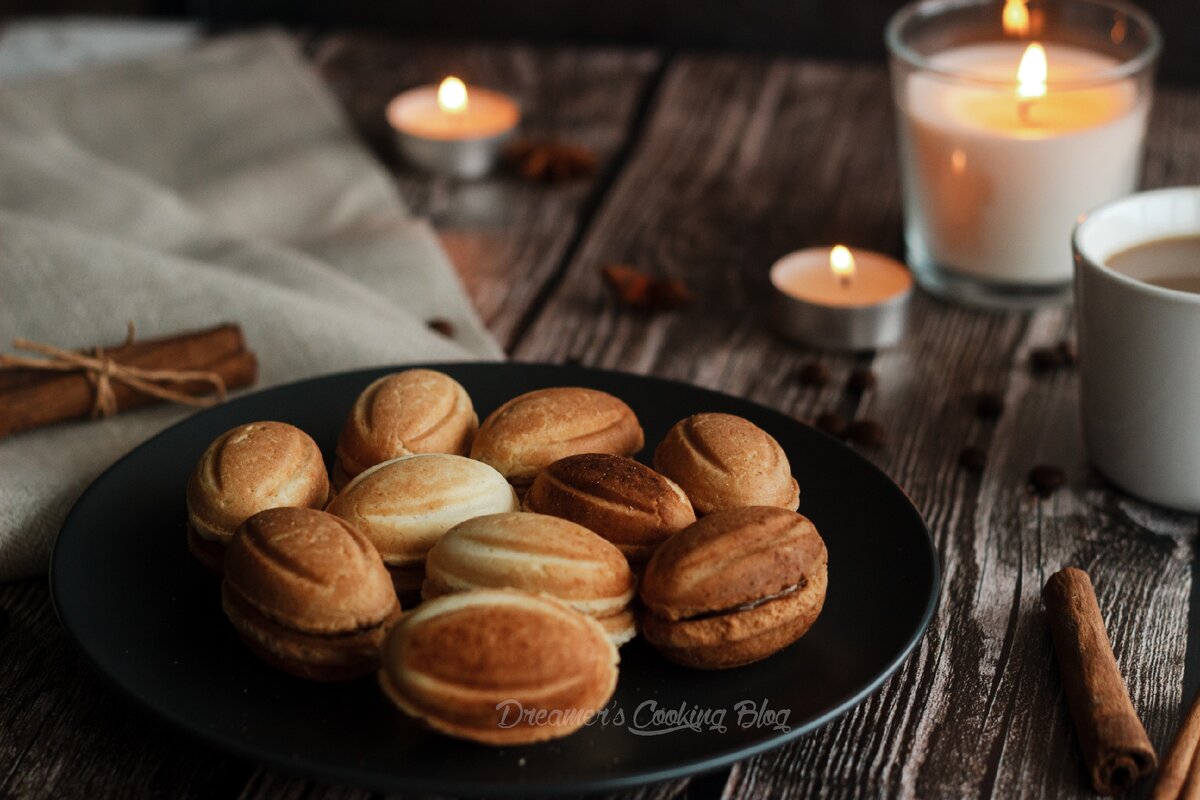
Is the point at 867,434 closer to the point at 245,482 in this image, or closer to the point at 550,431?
the point at 550,431

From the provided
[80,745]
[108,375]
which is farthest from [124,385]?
[80,745]

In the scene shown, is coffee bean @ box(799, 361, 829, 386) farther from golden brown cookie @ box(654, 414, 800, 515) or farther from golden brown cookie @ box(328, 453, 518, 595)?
golden brown cookie @ box(328, 453, 518, 595)

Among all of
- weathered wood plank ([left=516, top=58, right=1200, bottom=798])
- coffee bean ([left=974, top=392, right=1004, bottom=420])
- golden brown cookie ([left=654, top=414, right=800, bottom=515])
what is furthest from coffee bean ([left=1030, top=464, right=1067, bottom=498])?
golden brown cookie ([left=654, top=414, right=800, bottom=515])

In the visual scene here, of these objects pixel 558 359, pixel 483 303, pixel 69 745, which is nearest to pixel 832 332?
pixel 558 359

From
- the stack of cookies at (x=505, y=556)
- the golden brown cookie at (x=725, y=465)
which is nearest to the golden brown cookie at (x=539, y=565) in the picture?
the stack of cookies at (x=505, y=556)

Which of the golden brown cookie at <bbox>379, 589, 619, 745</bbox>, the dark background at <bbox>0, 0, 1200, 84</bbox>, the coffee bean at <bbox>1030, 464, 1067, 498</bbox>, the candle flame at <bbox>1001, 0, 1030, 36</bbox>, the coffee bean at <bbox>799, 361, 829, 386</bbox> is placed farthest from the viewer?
the dark background at <bbox>0, 0, 1200, 84</bbox>

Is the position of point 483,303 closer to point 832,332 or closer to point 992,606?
point 832,332
